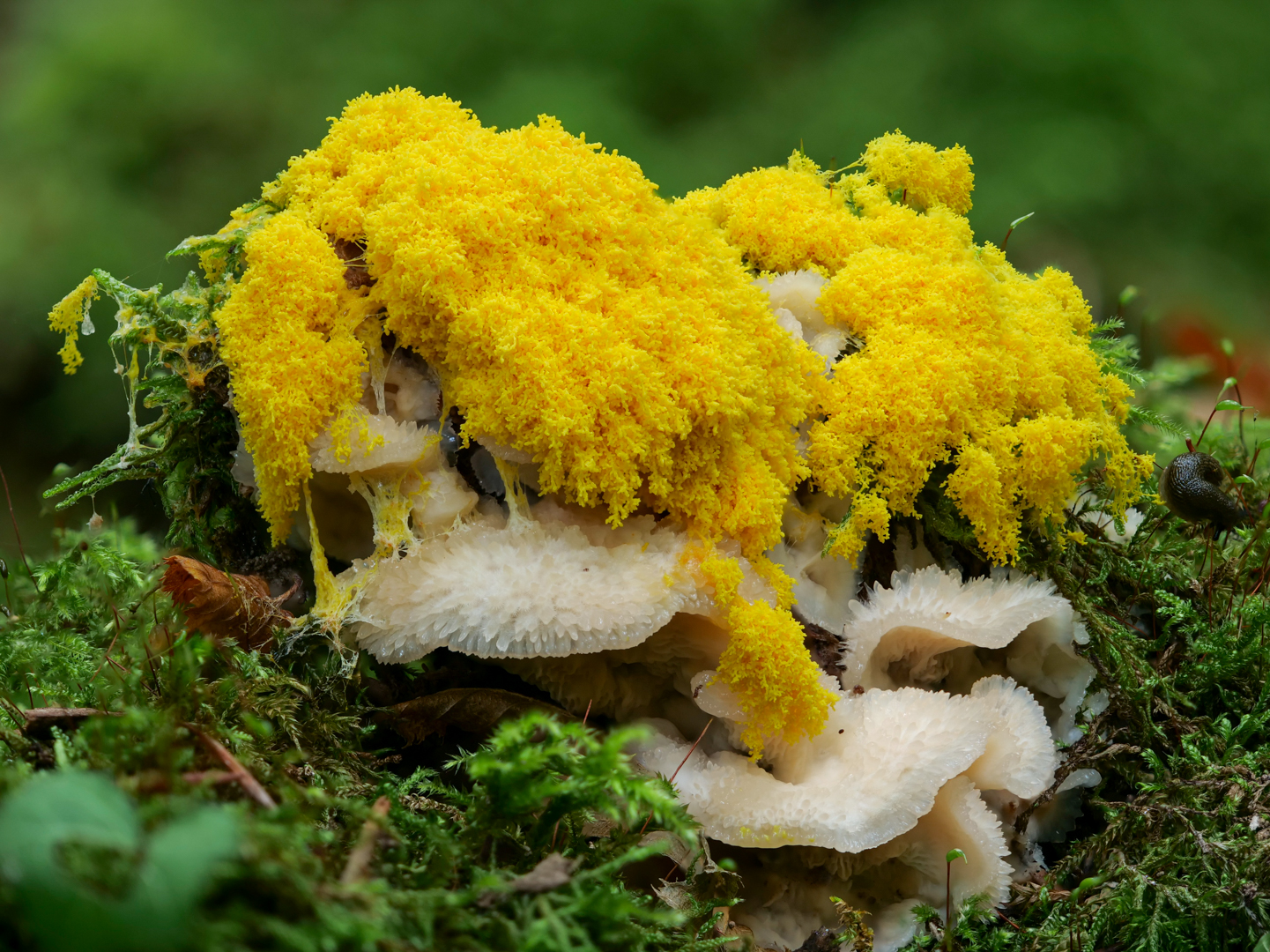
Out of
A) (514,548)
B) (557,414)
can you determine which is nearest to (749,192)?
(557,414)

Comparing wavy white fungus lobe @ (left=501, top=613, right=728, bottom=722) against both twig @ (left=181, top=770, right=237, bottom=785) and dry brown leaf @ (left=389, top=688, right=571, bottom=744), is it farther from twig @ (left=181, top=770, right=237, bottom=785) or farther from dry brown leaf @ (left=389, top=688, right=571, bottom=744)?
twig @ (left=181, top=770, right=237, bottom=785)

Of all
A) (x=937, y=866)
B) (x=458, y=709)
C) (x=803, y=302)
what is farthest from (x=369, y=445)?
(x=937, y=866)

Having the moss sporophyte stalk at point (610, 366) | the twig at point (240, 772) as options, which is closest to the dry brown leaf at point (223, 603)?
the moss sporophyte stalk at point (610, 366)

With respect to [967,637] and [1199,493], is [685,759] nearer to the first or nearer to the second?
[967,637]

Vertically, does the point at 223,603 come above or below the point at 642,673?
above

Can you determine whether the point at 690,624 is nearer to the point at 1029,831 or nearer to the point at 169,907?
the point at 1029,831
